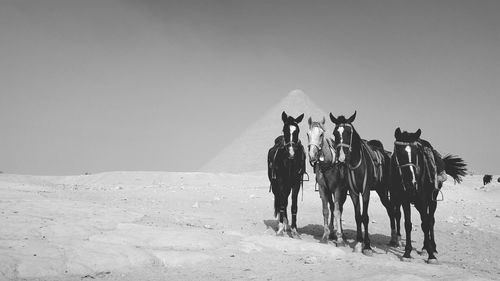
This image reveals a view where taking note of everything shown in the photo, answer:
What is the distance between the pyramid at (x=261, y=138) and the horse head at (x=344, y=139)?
56135 millimetres

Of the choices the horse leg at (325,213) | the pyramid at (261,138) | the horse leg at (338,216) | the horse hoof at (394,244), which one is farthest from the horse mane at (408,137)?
the pyramid at (261,138)

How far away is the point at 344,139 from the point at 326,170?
3.88 feet

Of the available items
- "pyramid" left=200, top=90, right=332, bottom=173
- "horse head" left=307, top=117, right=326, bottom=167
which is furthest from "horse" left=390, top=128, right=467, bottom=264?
"pyramid" left=200, top=90, right=332, bottom=173

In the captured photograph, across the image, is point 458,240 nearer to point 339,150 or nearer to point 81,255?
point 339,150

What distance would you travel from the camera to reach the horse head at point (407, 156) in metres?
7.50

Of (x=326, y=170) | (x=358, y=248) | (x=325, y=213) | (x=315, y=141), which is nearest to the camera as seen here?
(x=358, y=248)

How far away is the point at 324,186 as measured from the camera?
9.27 m

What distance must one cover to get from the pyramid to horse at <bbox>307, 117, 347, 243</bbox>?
181ft

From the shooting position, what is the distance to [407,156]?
758 centimetres

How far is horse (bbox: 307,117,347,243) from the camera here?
8.43 metres

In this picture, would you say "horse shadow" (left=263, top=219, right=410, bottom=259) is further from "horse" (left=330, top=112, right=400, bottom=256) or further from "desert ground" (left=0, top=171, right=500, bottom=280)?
"horse" (left=330, top=112, right=400, bottom=256)

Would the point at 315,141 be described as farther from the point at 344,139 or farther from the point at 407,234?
the point at 407,234

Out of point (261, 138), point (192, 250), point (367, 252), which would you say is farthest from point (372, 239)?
point (261, 138)

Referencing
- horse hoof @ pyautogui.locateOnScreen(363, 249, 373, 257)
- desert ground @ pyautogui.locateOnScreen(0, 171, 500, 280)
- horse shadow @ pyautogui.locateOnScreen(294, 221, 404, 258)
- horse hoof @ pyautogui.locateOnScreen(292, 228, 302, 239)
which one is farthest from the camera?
horse hoof @ pyautogui.locateOnScreen(292, 228, 302, 239)
